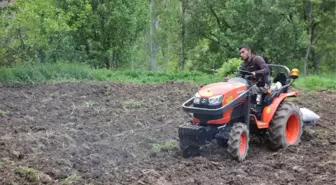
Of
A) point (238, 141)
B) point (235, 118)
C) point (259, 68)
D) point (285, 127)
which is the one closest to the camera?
point (238, 141)

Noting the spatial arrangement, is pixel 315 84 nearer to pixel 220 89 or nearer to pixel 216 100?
pixel 220 89

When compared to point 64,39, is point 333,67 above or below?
below

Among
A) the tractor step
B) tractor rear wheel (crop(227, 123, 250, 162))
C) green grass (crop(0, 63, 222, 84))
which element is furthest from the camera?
green grass (crop(0, 63, 222, 84))

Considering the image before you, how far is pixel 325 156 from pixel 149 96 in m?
6.72

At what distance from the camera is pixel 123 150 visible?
325 inches

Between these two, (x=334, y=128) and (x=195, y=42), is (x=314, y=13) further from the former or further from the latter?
(x=334, y=128)

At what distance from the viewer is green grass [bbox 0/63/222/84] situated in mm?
16781

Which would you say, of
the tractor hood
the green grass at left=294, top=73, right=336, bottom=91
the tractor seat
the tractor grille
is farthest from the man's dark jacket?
the green grass at left=294, top=73, right=336, bottom=91

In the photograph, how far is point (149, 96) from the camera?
14039 millimetres

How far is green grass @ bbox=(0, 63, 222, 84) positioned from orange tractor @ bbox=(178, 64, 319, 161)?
9.41m

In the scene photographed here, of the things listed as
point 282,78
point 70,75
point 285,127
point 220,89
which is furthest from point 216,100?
point 70,75

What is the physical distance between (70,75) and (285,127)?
37.8ft

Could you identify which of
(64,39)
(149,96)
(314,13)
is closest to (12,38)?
(64,39)

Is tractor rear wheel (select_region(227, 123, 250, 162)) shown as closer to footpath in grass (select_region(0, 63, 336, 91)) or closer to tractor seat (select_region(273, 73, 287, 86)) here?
tractor seat (select_region(273, 73, 287, 86))
